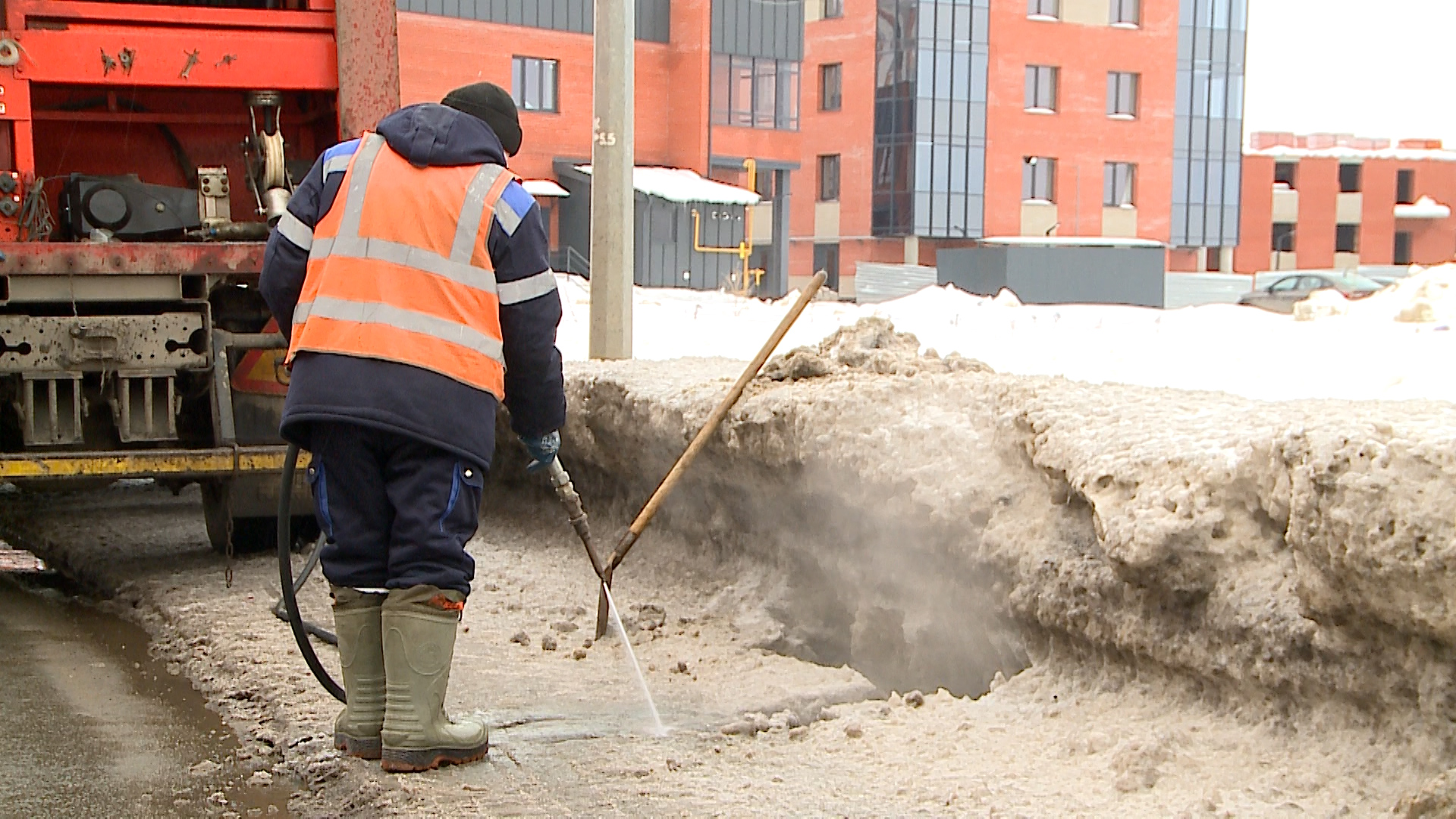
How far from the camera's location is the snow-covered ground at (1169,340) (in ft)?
31.4

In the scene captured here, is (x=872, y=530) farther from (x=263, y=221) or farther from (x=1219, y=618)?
(x=263, y=221)

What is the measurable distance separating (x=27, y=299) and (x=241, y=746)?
7.87ft

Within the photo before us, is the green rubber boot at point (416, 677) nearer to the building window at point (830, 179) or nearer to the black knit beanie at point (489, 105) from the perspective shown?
the black knit beanie at point (489, 105)

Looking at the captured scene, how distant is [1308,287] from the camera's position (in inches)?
1176

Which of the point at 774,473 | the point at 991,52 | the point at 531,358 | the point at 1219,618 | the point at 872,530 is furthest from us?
the point at 991,52

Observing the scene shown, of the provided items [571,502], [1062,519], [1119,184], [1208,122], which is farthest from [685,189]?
[1062,519]

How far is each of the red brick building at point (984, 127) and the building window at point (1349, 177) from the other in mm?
9128

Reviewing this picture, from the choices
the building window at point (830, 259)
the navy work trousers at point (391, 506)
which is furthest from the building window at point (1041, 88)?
the navy work trousers at point (391, 506)

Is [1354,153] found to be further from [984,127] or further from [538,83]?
[538,83]

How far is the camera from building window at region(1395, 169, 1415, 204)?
55562mm

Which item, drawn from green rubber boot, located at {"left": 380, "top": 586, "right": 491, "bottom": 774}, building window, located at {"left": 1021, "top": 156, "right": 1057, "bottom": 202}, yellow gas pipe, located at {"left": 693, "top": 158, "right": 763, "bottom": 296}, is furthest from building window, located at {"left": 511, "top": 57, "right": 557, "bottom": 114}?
green rubber boot, located at {"left": 380, "top": 586, "right": 491, "bottom": 774}

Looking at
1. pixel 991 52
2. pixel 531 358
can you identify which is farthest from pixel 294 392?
pixel 991 52

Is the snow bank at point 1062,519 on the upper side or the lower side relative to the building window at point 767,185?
lower

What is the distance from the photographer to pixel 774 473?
5445 millimetres
